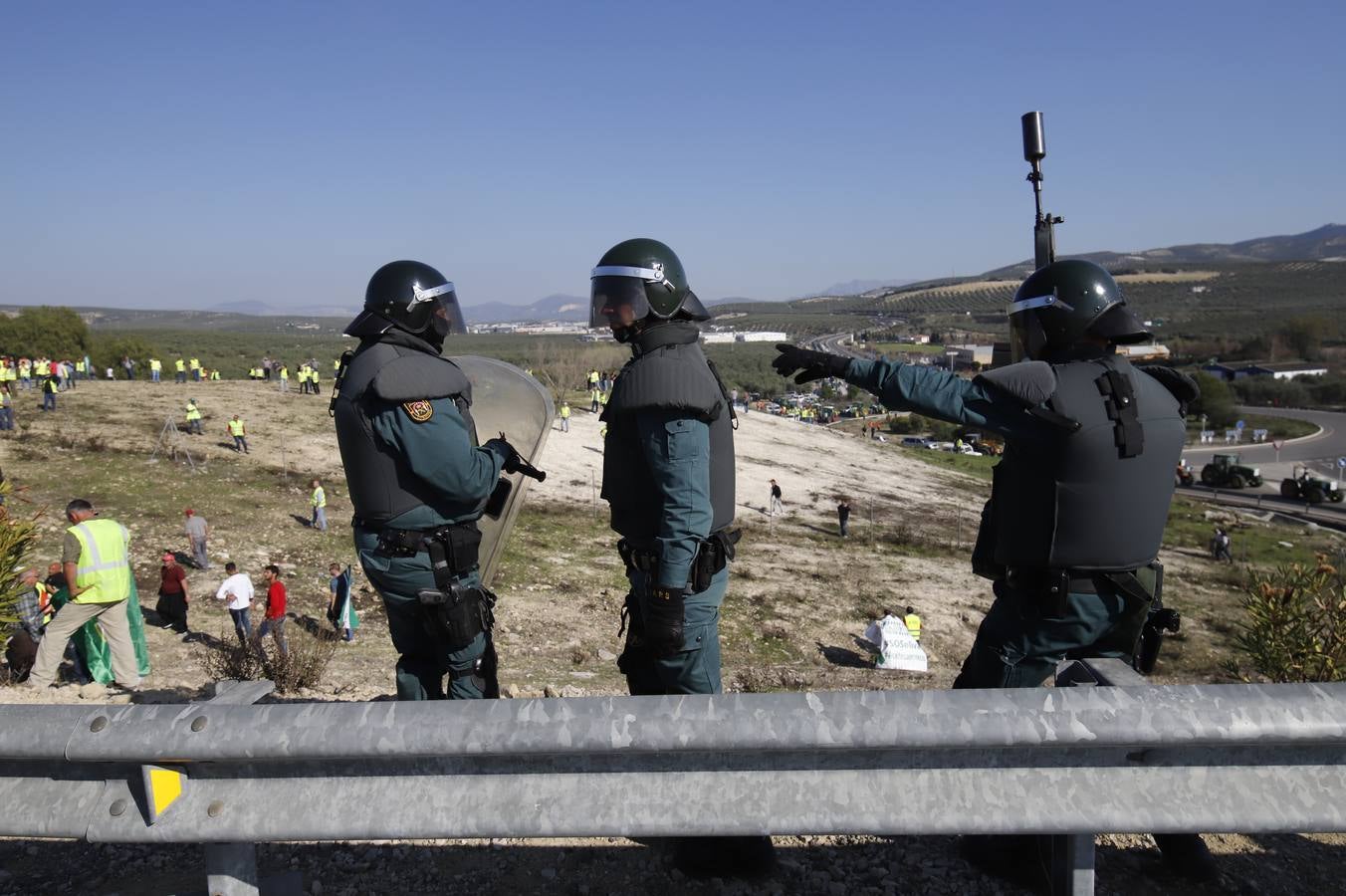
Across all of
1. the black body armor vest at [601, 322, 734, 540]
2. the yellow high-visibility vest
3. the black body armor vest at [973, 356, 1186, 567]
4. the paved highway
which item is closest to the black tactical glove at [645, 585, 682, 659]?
the black body armor vest at [601, 322, 734, 540]

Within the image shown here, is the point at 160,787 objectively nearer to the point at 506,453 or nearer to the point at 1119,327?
the point at 506,453

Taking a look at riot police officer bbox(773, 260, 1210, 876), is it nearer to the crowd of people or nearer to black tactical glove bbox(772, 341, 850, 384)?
black tactical glove bbox(772, 341, 850, 384)

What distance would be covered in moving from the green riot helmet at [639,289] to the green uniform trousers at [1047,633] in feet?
5.23

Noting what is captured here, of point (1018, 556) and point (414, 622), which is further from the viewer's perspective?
point (414, 622)

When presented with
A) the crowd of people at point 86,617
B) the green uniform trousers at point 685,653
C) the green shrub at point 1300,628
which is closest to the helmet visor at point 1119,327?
the green uniform trousers at point 685,653

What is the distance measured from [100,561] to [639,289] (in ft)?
17.4

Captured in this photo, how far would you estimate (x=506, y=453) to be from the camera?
3.57 metres

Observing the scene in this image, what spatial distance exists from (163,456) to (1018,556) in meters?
19.4

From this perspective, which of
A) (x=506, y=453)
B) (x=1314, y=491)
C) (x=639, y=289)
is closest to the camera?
(x=639, y=289)

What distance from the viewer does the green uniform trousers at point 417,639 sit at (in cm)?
337

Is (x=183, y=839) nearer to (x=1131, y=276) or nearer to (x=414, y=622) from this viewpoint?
(x=414, y=622)

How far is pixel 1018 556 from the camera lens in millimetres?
2904

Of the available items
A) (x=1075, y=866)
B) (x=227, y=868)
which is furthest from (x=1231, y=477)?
(x=227, y=868)

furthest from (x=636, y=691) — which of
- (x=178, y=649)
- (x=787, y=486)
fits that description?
(x=787, y=486)
